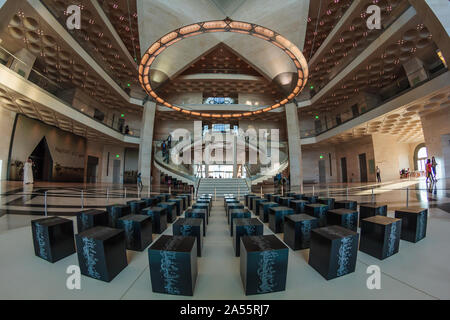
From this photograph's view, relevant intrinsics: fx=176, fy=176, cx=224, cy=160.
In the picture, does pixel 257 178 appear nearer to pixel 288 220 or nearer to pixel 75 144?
pixel 288 220

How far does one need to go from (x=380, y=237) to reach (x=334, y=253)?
1.08 meters

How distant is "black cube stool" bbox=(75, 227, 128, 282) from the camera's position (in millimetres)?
1861

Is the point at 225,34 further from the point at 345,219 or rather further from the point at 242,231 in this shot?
the point at 242,231

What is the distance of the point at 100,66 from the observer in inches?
587

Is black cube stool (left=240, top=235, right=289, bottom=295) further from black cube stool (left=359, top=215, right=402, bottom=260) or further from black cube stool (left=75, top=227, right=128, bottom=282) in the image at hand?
black cube stool (left=359, top=215, right=402, bottom=260)

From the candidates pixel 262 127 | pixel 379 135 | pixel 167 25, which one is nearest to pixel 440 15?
pixel 379 135

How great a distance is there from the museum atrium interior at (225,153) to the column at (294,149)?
8.0 inches

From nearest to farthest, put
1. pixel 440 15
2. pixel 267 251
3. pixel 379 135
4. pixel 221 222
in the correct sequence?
1. pixel 267 251
2. pixel 221 222
3. pixel 440 15
4. pixel 379 135

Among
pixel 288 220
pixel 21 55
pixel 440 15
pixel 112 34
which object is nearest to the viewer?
pixel 288 220

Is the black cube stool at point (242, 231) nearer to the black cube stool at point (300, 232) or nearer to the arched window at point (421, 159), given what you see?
the black cube stool at point (300, 232)

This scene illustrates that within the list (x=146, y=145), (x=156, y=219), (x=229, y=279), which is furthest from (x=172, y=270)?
(x=146, y=145)

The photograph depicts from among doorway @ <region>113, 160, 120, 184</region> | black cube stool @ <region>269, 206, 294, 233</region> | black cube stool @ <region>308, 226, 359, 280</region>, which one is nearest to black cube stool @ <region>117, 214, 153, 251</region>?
black cube stool @ <region>308, 226, 359, 280</region>

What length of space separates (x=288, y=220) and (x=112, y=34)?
19.7m

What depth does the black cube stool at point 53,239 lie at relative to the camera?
90.0 inches
